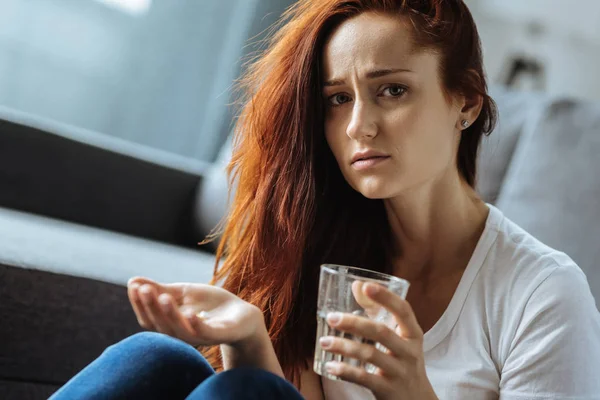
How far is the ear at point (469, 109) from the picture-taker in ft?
4.01

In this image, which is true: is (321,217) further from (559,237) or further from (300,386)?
(559,237)

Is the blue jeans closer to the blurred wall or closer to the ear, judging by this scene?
the ear

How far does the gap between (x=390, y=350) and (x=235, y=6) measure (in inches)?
119

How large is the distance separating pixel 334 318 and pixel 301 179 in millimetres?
568

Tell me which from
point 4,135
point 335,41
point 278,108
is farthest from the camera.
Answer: point 4,135

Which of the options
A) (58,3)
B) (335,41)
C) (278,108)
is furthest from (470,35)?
(58,3)

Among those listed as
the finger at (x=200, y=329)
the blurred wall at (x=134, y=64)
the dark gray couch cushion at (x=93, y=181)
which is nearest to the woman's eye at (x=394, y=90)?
the finger at (x=200, y=329)

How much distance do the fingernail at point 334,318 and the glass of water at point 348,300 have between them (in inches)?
1.1

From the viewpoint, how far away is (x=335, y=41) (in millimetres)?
1220

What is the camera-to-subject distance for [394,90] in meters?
1.15

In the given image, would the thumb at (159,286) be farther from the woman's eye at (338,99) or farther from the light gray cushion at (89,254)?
the light gray cushion at (89,254)

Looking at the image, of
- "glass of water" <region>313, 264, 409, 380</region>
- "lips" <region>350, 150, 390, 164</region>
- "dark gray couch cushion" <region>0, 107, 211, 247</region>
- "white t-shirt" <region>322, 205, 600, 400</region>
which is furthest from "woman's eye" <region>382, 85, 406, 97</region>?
"dark gray couch cushion" <region>0, 107, 211, 247</region>

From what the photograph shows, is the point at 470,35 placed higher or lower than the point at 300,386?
higher

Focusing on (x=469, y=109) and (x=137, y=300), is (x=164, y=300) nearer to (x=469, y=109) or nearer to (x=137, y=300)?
(x=137, y=300)
